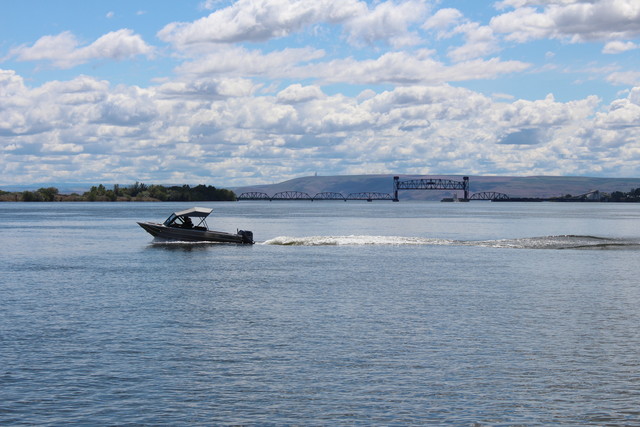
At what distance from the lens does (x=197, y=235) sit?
88.4 m

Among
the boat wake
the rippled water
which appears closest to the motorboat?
the boat wake

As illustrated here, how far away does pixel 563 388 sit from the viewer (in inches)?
973

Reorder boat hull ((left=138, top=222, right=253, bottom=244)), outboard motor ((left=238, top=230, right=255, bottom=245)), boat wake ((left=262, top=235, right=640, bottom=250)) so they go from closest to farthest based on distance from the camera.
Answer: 1. boat wake ((left=262, top=235, right=640, bottom=250))
2. boat hull ((left=138, top=222, right=253, bottom=244))
3. outboard motor ((left=238, top=230, right=255, bottom=245))

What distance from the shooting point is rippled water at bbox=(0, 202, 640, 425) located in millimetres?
22609

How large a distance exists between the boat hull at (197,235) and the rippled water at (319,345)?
26411 mm

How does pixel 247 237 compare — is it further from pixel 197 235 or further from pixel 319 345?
pixel 319 345

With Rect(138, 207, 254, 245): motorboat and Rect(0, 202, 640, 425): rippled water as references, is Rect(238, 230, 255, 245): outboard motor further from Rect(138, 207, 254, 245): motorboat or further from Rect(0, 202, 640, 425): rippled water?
Rect(0, 202, 640, 425): rippled water

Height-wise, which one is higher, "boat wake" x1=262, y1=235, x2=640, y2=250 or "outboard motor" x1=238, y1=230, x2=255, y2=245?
"outboard motor" x1=238, y1=230, x2=255, y2=245

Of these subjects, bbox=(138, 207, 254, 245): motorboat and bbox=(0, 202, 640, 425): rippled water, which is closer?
bbox=(0, 202, 640, 425): rippled water

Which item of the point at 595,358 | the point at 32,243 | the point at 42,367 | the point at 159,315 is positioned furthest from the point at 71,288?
the point at 32,243

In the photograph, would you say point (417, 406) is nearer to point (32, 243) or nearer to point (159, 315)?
point (159, 315)

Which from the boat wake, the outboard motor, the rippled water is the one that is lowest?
the rippled water

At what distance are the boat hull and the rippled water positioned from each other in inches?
1040

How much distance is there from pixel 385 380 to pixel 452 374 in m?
2.51
